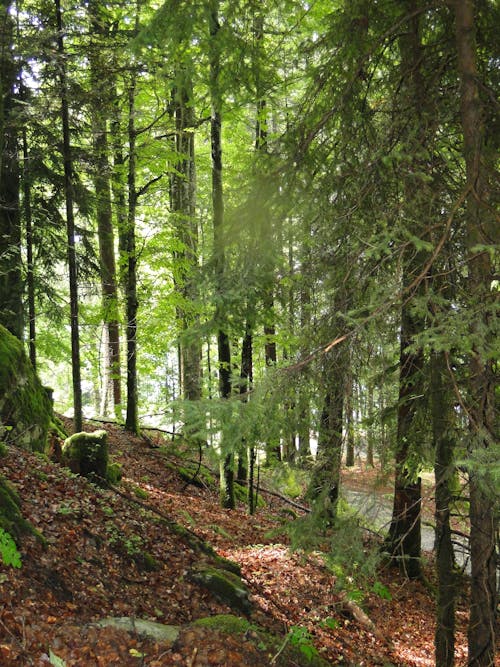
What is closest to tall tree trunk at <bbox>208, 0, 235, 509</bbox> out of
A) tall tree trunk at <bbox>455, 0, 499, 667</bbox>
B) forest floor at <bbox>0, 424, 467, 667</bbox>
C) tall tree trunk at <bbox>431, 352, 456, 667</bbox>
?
forest floor at <bbox>0, 424, 467, 667</bbox>

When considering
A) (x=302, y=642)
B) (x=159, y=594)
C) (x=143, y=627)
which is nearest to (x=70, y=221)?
(x=159, y=594)

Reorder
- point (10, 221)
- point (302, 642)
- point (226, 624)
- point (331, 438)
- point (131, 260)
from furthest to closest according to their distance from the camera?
point (131, 260) < point (10, 221) < point (302, 642) < point (226, 624) < point (331, 438)

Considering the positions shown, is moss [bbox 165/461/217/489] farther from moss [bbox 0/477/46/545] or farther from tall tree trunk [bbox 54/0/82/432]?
moss [bbox 0/477/46/545]

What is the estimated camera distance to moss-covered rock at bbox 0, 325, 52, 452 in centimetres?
816

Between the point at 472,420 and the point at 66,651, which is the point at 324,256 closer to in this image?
the point at 472,420

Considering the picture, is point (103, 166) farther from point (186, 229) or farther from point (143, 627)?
point (143, 627)

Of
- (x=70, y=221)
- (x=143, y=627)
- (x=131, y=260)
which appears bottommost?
(x=143, y=627)

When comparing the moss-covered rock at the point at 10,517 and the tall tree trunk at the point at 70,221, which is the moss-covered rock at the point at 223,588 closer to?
the moss-covered rock at the point at 10,517

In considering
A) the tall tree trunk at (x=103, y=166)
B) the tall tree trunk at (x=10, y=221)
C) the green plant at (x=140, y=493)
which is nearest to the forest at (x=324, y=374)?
the green plant at (x=140, y=493)

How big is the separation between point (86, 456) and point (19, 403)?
153cm

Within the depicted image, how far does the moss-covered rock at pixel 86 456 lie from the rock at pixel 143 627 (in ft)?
11.5

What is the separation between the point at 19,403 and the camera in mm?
8469

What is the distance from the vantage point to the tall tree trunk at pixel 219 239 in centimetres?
502

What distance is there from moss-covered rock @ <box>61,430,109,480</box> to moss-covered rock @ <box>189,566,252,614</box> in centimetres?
262
